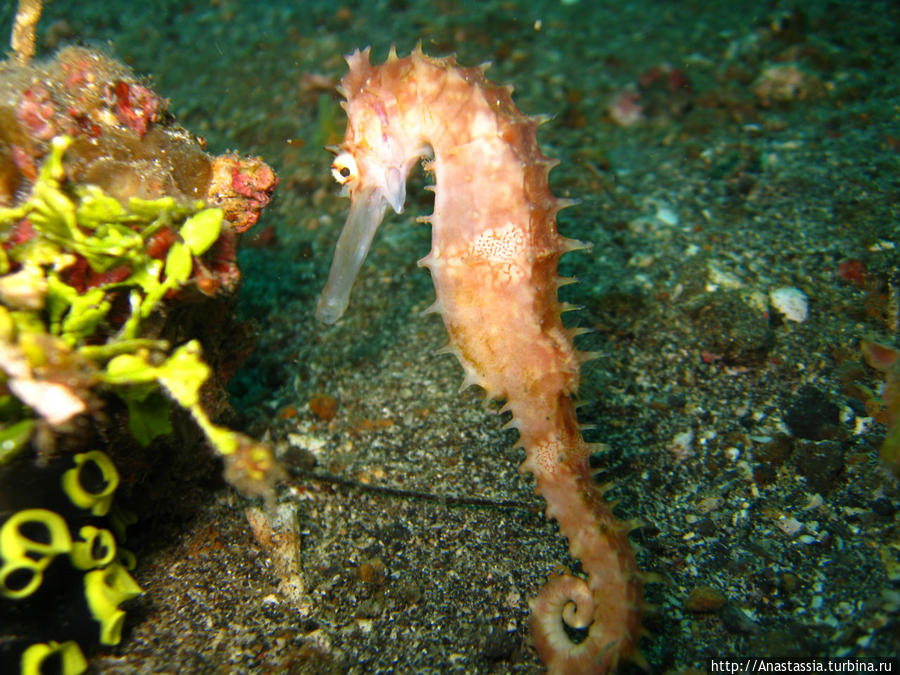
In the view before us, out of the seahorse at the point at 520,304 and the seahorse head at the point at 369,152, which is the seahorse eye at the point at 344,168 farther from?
the seahorse at the point at 520,304

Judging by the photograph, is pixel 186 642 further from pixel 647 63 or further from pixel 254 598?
pixel 647 63

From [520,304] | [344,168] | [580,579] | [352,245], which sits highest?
[344,168]

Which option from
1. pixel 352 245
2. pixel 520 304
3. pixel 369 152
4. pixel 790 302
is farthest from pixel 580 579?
pixel 790 302

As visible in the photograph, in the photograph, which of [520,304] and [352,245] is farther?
[352,245]

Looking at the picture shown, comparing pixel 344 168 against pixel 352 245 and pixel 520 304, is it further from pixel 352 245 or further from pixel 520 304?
pixel 520 304

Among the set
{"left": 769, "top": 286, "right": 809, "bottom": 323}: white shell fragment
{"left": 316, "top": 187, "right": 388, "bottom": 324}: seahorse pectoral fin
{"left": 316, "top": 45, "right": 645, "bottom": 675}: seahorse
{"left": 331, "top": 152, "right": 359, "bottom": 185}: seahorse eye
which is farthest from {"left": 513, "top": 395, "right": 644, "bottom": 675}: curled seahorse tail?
{"left": 769, "top": 286, "right": 809, "bottom": 323}: white shell fragment

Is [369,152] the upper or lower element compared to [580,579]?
upper
